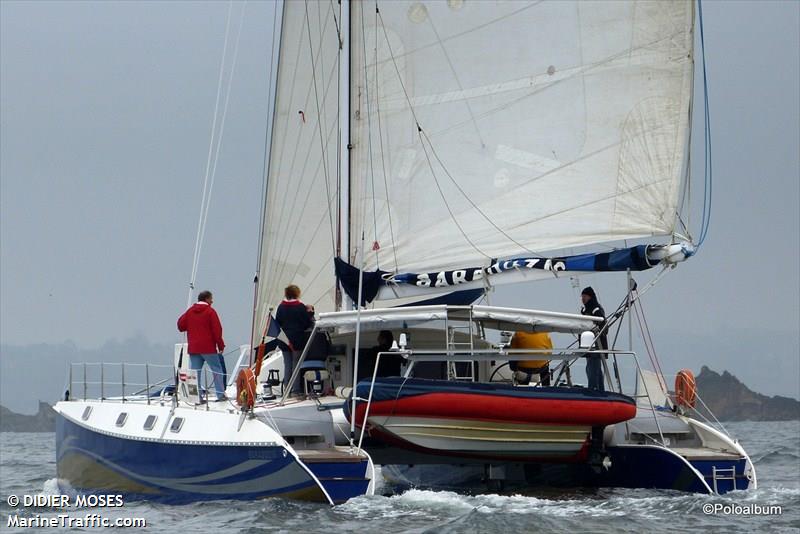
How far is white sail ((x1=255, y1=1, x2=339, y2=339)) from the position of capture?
21234mm

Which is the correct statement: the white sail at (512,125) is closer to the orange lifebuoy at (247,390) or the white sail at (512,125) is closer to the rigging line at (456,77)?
the rigging line at (456,77)

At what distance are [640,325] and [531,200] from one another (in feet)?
8.30

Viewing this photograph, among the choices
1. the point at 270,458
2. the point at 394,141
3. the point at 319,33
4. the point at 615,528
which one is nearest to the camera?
the point at 615,528

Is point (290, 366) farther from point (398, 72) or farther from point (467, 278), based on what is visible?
point (398, 72)

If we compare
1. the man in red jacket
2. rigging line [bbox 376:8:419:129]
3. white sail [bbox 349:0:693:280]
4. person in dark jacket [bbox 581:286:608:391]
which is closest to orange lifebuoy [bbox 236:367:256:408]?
the man in red jacket

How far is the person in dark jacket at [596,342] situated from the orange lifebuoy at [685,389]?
4.11ft

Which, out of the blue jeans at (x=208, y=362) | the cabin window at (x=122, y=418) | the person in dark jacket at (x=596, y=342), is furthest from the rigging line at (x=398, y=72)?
the cabin window at (x=122, y=418)

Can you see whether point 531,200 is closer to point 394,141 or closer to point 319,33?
point 394,141

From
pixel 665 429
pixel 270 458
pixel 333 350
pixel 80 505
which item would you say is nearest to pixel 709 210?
pixel 665 429

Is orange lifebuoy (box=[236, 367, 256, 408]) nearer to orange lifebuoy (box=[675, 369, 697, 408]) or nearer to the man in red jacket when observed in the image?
the man in red jacket

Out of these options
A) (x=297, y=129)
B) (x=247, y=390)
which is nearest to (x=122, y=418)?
(x=247, y=390)

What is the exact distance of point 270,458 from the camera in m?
13.9

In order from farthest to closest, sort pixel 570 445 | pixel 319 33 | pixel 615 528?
pixel 319 33, pixel 570 445, pixel 615 528

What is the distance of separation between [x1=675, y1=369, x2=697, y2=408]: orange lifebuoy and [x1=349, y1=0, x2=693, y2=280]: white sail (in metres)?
1.91
